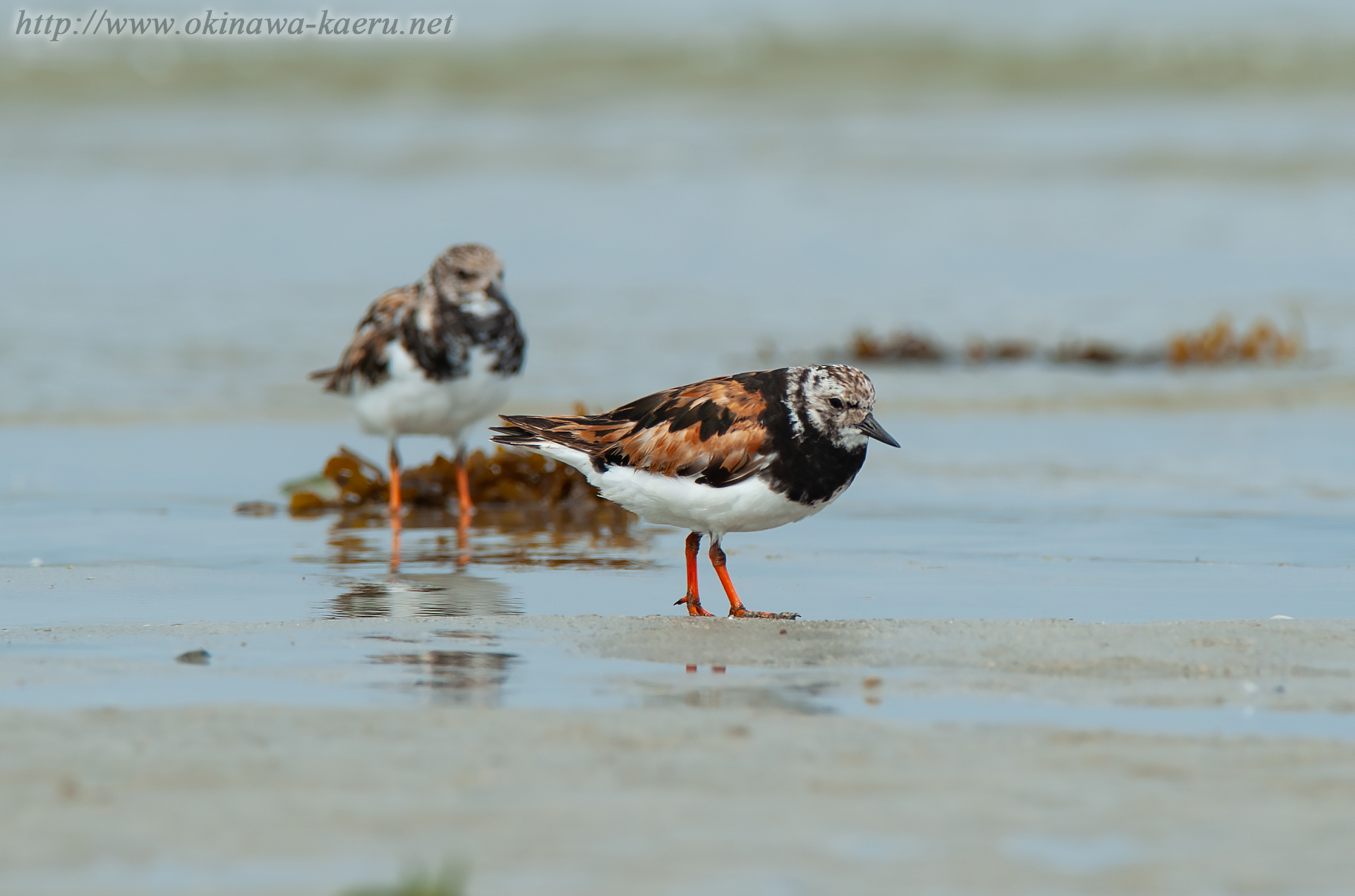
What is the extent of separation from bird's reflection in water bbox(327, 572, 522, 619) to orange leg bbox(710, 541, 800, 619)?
0.72 metres

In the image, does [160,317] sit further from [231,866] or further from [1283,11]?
[1283,11]

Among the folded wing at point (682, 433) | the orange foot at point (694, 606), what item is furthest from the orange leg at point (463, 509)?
the orange foot at point (694, 606)

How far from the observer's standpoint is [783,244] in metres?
18.5

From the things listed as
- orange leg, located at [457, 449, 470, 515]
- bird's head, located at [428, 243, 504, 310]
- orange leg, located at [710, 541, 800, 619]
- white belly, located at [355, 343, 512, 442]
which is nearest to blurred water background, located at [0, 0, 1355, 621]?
orange leg, located at [710, 541, 800, 619]

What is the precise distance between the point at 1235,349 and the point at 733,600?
811 cm

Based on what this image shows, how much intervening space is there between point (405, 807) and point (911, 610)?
2.82 meters

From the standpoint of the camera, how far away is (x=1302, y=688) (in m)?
4.56

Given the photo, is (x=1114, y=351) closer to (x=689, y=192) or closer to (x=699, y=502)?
(x=699, y=502)

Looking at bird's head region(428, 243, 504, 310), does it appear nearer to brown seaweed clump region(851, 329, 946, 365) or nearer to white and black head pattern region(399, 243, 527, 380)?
white and black head pattern region(399, 243, 527, 380)

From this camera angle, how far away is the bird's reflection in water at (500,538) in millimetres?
7027

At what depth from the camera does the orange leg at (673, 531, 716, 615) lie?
231 inches

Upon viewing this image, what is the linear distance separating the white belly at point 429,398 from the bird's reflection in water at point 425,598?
1815 millimetres

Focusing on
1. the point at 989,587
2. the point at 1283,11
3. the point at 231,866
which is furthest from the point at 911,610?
the point at 1283,11

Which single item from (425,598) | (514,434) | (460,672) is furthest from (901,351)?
(460,672)
